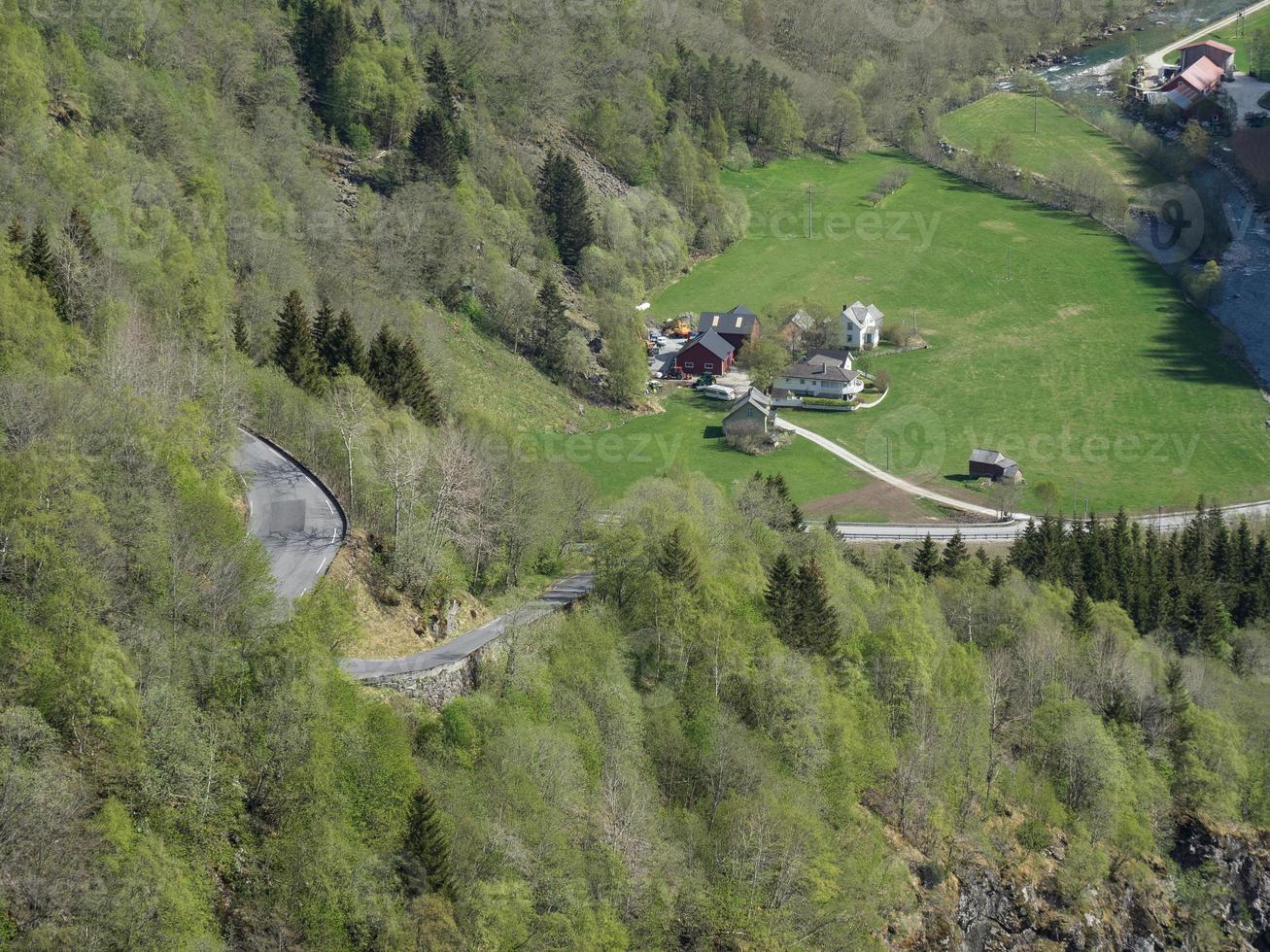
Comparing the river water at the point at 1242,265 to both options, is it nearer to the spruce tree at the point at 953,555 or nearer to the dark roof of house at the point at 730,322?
the dark roof of house at the point at 730,322

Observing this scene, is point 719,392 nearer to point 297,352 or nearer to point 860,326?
point 860,326

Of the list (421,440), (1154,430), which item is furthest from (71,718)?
(1154,430)

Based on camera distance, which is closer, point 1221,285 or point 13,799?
point 13,799

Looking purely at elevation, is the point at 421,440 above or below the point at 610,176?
above

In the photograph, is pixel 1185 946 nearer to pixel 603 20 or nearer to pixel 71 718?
pixel 71 718

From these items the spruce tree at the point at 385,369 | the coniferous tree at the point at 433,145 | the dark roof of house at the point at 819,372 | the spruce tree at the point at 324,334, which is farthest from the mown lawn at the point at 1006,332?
the spruce tree at the point at 324,334

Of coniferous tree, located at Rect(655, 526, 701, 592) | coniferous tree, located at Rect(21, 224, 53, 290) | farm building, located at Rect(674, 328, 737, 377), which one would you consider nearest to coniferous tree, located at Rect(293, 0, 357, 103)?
farm building, located at Rect(674, 328, 737, 377)

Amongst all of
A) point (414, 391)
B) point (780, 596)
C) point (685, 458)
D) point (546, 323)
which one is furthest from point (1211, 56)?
point (780, 596)
